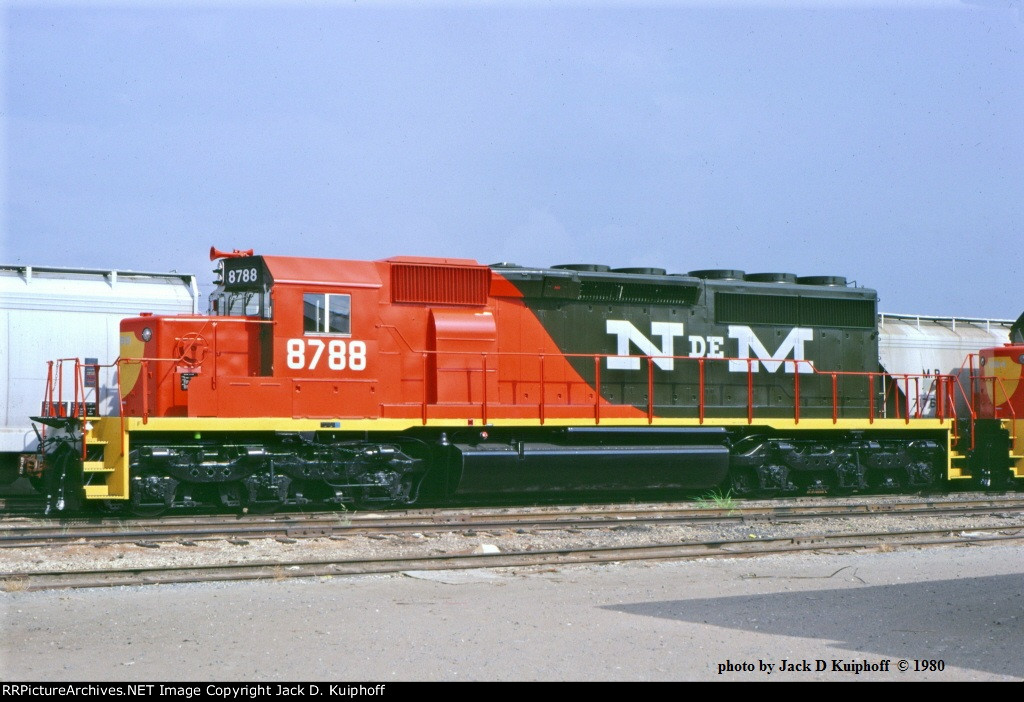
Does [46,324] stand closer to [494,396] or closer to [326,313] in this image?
[326,313]

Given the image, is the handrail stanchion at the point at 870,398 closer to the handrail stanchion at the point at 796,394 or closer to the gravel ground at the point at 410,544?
the handrail stanchion at the point at 796,394

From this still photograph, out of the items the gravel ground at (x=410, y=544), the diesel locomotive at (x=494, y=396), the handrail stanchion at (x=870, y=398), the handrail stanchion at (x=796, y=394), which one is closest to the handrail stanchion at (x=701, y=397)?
the diesel locomotive at (x=494, y=396)

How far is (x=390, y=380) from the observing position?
14.1 meters

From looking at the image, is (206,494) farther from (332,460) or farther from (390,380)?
(390,380)

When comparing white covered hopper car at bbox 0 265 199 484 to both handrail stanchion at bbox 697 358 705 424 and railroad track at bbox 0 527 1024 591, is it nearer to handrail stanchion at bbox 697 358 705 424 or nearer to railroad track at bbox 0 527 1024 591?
railroad track at bbox 0 527 1024 591

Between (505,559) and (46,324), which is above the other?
(46,324)

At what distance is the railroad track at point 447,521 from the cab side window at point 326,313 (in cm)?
220

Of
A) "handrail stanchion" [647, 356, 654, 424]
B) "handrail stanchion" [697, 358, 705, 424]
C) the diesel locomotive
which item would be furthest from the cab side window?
"handrail stanchion" [697, 358, 705, 424]

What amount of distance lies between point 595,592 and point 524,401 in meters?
6.37

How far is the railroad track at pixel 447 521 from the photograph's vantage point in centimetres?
1155

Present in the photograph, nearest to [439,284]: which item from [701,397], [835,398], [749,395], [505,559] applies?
[701,397]

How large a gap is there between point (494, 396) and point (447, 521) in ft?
7.27

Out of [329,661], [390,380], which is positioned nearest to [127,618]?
[329,661]

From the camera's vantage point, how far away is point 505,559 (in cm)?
1035
